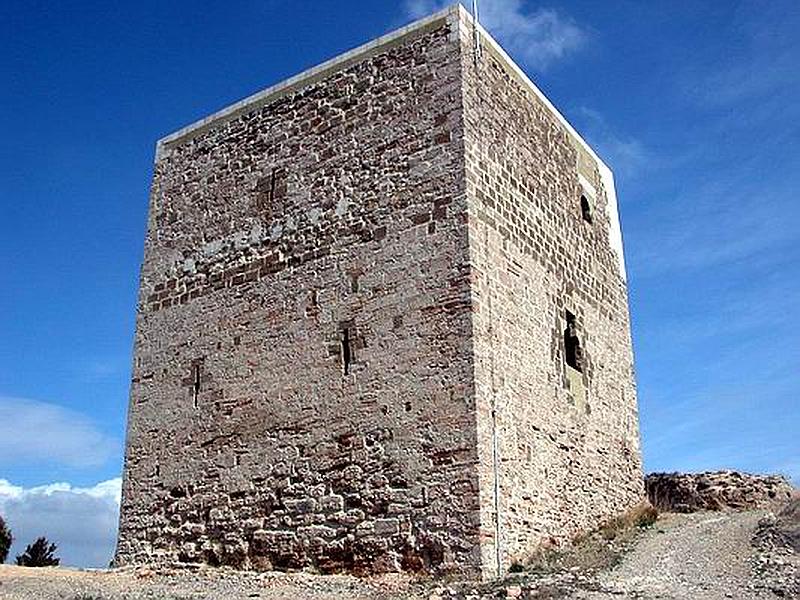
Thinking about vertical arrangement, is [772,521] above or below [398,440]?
below

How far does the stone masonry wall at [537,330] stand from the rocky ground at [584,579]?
2.91ft

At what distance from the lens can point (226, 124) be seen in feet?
47.5

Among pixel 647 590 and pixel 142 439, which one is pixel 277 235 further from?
pixel 647 590

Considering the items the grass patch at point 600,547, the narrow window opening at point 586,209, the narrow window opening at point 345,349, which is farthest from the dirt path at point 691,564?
the narrow window opening at point 586,209

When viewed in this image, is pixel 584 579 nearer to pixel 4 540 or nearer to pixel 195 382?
pixel 195 382

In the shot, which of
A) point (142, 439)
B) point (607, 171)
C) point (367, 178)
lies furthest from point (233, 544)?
point (607, 171)

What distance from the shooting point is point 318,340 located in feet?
39.5

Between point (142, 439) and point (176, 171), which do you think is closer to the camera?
point (142, 439)

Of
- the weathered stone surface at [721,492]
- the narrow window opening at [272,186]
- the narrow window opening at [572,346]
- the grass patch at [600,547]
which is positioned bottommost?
the grass patch at [600,547]

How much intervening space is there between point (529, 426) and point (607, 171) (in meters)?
6.55

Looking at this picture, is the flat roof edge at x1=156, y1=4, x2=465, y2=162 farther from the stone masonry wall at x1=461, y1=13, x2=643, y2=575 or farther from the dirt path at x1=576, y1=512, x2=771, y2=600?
the dirt path at x1=576, y1=512, x2=771, y2=600

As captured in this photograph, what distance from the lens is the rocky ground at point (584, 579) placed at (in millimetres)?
9062

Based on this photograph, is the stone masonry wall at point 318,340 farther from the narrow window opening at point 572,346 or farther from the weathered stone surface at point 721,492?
the weathered stone surface at point 721,492

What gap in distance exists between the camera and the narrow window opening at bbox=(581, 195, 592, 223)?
14852mm
